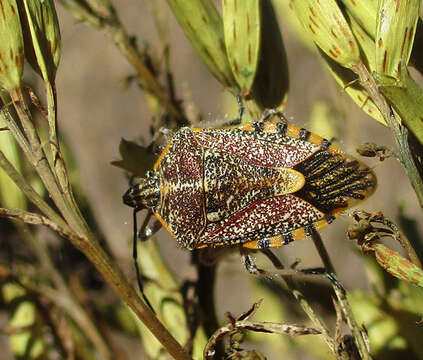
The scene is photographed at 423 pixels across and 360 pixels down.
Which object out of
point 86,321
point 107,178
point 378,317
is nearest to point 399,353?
point 378,317

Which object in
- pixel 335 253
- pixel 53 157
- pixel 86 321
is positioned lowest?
pixel 335 253

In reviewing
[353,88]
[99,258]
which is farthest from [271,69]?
[99,258]

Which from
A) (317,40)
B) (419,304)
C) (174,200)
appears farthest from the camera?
(174,200)

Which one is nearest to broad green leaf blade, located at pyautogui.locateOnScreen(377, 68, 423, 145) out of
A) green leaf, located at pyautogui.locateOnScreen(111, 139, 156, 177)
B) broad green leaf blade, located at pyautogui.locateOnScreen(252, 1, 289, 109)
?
broad green leaf blade, located at pyautogui.locateOnScreen(252, 1, 289, 109)

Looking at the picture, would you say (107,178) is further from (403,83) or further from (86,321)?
(403,83)

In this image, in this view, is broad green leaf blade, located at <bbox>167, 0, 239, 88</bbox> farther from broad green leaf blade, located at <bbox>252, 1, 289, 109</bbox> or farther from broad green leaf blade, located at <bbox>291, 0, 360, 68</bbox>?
broad green leaf blade, located at <bbox>291, 0, 360, 68</bbox>

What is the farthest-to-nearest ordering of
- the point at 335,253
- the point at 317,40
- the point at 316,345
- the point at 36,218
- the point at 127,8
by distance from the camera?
1. the point at 127,8
2. the point at 335,253
3. the point at 316,345
4. the point at 317,40
5. the point at 36,218
